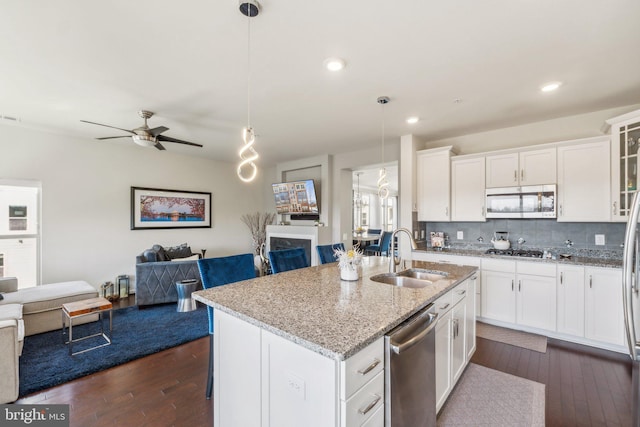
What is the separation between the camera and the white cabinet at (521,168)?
3.51 meters

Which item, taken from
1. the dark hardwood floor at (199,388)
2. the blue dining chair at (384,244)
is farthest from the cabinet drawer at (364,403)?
the blue dining chair at (384,244)

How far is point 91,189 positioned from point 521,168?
6657 mm

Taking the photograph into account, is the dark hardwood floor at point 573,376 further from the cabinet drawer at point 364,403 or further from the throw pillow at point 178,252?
the throw pillow at point 178,252

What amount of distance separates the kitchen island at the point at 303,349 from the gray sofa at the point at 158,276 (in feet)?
9.43

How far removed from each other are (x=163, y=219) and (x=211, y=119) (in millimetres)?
2891

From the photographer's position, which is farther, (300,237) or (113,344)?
(300,237)

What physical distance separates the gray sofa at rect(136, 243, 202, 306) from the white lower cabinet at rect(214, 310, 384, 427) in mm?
3138

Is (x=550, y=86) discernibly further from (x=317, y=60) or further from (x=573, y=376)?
(x=573, y=376)

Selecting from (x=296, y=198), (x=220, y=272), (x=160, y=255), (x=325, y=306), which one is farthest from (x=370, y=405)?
(x=296, y=198)

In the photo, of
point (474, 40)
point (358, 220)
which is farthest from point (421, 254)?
point (358, 220)

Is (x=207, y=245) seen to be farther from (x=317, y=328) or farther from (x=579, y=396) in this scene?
(x=579, y=396)

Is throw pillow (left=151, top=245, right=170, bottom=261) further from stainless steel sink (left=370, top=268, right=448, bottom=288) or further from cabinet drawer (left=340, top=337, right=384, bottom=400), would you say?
cabinet drawer (left=340, top=337, right=384, bottom=400)

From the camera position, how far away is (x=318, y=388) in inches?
44.3

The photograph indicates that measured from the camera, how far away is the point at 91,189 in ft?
15.7
